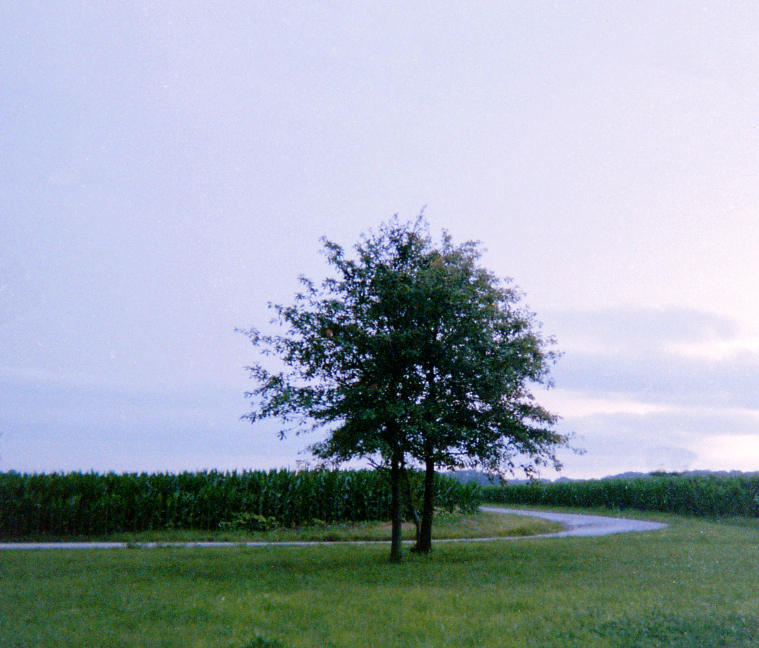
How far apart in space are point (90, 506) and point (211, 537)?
5.20 meters

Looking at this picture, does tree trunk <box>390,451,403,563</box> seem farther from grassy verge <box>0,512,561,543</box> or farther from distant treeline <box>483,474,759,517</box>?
distant treeline <box>483,474,759,517</box>

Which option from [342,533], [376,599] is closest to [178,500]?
[342,533]

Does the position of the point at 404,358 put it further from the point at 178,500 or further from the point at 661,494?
the point at 661,494

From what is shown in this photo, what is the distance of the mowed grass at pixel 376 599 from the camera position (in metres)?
9.35

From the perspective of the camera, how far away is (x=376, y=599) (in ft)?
38.8

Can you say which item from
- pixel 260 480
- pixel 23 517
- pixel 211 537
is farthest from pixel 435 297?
pixel 23 517

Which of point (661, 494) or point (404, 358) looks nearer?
point (404, 358)

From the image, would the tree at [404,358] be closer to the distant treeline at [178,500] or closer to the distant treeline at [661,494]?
the distant treeline at [178,500]

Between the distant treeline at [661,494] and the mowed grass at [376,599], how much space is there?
24.6 m

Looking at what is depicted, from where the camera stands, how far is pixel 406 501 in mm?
20422

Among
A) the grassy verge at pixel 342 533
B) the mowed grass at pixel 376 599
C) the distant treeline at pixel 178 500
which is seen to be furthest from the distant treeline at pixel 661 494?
the mowed grass at pixel 376 599

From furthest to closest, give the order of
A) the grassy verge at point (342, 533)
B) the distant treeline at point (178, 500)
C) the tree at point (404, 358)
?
the distant treeline at point (178, 500) < the grassy verge at point (342, 533) < the tree at point (404, 358)

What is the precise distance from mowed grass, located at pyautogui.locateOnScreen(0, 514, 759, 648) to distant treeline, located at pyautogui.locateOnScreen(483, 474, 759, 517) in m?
24.6

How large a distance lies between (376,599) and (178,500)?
18.2 m
